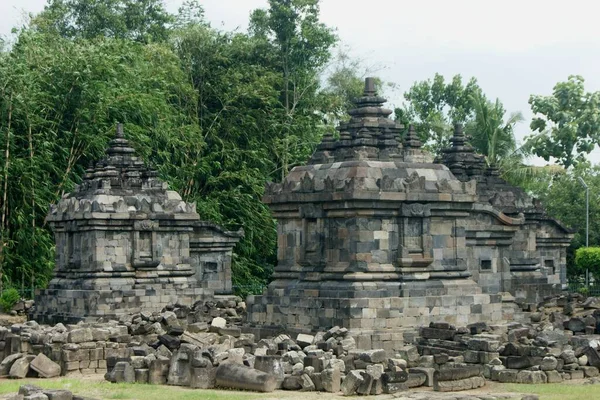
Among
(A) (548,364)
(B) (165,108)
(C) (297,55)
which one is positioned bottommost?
(A) (548,364)

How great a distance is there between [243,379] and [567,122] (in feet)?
149

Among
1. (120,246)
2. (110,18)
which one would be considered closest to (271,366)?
(120,246)

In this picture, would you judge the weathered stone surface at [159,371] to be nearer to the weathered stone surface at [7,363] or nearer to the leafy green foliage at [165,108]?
the weathered stone surface at [7,363]

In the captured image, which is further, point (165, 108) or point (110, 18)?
point (110, 18)

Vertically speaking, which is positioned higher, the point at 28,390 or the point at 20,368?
the point at 20,368

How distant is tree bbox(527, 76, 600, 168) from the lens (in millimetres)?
59031

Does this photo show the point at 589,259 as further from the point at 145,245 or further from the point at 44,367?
the point at 44,367

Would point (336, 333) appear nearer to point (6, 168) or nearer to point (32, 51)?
point (6, 168)

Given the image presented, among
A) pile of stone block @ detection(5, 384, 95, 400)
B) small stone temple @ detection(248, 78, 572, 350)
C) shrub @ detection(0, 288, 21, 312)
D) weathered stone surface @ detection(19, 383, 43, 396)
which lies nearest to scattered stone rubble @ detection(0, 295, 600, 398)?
small stone temple @ detection(248, 78, 572, 350)

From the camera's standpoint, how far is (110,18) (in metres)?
52.8

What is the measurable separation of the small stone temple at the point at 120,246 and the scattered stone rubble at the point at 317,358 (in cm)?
557

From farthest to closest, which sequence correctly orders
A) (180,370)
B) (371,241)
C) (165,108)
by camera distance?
(165,108), (371,241), (180,370)

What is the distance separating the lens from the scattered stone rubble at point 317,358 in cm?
1741

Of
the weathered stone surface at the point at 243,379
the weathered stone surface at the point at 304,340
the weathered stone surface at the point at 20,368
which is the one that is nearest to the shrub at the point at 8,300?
the weathered stone surface at the point at 20,368
